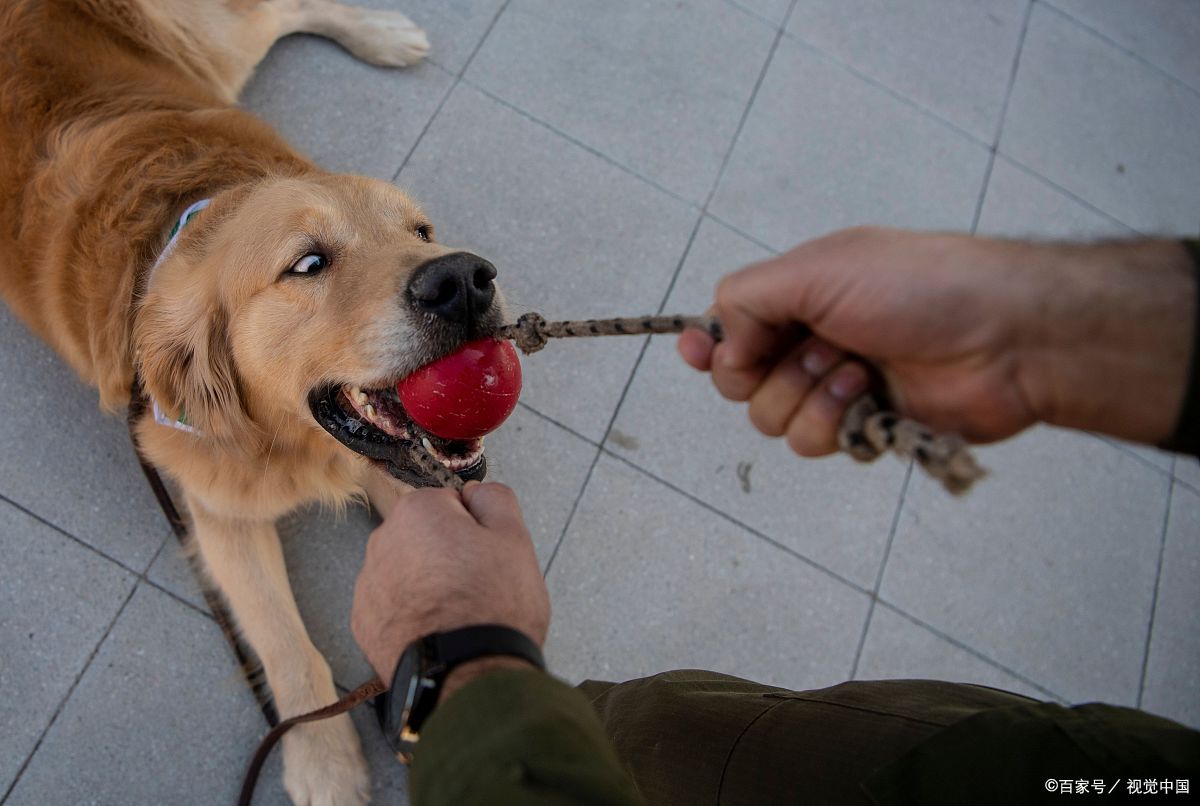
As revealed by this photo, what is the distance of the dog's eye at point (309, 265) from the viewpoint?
6.53ft

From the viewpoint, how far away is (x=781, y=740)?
1540mm

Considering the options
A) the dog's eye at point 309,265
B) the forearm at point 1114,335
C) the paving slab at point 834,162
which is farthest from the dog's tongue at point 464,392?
Answer: the paving slab at point 834,162

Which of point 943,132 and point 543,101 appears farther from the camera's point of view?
point 943,132

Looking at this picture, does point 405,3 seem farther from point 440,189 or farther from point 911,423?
point 911,423

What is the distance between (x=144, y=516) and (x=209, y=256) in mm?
1182

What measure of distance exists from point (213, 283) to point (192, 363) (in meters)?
0.24

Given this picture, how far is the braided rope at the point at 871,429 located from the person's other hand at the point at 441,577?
14.1 inches

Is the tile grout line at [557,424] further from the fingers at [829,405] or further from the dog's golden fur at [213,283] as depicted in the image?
the fingers at [829,405]

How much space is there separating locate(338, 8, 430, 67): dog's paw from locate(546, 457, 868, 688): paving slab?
2.14 m

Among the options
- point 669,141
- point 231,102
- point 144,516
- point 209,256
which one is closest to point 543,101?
point 669,141

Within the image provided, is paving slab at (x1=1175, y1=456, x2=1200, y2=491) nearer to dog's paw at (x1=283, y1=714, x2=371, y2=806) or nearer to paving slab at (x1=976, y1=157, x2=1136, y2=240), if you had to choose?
paving slab at (x1=976, y1=157, x2=1136, y2=240)

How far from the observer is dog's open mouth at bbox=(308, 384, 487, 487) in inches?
76.5

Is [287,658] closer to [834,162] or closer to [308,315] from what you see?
[308,315]

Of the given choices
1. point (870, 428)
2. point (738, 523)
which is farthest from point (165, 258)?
point (738, 523)
